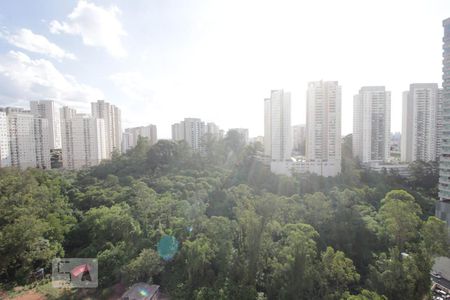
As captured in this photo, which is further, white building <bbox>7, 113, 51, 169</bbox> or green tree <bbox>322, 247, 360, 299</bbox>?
white building <bbox>7, 113, 51, 169</bbox>

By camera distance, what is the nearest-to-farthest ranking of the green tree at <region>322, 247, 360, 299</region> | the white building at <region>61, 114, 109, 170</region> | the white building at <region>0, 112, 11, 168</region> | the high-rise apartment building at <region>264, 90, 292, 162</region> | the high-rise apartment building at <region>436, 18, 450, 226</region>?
the green tree at <region>322, 247, 360, 299</region>
the high-rise apartment building at <region>436, 18, 450, 226</region>
the high-rise apartment building at <region>264, 90, 292, 162</region>
the white building at <region>0, 112, 11, 168</region>
the white building at <region>61, 114, 109, 170</region>

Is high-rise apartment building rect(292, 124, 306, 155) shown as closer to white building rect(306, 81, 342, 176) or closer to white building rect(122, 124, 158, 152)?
white building rect(306, 81, 342, 176)

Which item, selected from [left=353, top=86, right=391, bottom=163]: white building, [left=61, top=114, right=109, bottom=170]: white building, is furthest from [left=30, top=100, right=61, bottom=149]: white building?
[left=353, top=86, right=391, bottom=163]: white building

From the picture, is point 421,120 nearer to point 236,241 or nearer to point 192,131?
point 236,241

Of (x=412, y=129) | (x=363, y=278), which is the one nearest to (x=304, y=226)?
(x=363, y=278)

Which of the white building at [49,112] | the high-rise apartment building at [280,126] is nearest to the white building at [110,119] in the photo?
the white building at [49,112]
